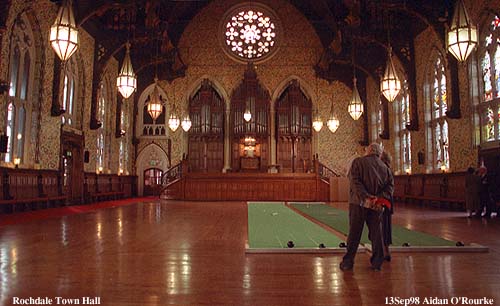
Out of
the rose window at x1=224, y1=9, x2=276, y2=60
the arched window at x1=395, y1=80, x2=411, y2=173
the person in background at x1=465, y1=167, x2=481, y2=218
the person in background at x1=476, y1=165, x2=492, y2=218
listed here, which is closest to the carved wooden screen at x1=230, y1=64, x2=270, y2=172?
the rose window at x1=224, y1=9, x2=276, y2=60

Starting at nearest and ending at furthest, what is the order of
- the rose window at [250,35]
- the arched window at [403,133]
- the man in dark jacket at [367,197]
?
the man in dark jacket at [367,197], the arched window at [403,133], the rose window at [250,35]

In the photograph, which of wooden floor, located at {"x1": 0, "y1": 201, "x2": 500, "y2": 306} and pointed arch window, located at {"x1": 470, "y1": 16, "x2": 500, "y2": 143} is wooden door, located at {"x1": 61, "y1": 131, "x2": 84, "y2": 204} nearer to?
wooden floor, located at {"x1": 0, "y1": 201, "x2": 500, "y2": 306}

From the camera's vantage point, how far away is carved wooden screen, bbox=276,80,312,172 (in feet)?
72.6

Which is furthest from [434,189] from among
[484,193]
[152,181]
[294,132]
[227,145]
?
[152,181]

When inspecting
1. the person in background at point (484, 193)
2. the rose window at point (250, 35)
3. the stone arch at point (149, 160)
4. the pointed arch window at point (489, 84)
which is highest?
the rose window at point (250, 35)

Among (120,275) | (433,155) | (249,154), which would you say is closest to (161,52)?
(249,154)

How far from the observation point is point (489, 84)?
37.3 ft

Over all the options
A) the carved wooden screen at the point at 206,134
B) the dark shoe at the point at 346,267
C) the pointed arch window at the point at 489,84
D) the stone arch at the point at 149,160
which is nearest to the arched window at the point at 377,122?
the pointed arch window at the point at 489,84

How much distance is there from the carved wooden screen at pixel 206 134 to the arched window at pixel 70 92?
7470 mm

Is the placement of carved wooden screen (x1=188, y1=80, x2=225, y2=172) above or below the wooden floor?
above

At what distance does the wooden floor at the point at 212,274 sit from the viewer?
114 inches

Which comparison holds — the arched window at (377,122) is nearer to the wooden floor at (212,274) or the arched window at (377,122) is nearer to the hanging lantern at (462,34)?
the hanging lantern at (462,34)

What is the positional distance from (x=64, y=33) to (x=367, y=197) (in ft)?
23.4

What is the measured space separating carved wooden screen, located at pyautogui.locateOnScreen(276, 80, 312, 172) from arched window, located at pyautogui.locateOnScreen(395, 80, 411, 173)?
5.41 meters
